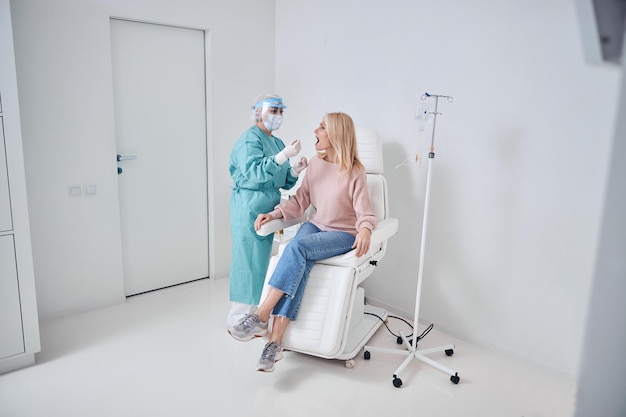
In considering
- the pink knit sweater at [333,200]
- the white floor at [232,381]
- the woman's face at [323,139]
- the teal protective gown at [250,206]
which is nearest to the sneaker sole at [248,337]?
the white floor at [232,381]

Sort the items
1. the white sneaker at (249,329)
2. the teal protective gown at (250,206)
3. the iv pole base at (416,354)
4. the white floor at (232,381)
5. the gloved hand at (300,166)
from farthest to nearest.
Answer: the gloved hand at (300,166) < the teal protective gown at (250,206) < the iv pole base at (416,354) < the white sneaker at (249,329) < the white floor at (232,381)

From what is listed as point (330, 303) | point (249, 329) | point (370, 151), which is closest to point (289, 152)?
point (370, 151)

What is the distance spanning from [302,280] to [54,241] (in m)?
1.72

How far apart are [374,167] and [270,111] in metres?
0.70

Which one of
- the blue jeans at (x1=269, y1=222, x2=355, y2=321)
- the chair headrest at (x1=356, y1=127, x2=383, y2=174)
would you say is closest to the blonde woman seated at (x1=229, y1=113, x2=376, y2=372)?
the blue jeans at (x1=269, y1=222, x2=355, y2=321)

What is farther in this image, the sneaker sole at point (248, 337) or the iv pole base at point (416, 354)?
the iv pole base at point (416, 354)

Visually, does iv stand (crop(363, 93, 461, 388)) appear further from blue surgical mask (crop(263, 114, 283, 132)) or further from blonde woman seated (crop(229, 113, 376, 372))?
blue surgical mask (crop(263, 114, 283, 132))

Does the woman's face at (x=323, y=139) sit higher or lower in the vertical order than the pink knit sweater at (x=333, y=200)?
higher

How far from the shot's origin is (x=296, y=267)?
232 cm

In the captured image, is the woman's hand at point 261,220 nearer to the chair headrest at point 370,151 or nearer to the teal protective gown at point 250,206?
the teal protective gown at point 250,206

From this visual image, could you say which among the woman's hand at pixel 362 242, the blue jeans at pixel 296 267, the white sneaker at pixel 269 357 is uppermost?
the woman's hand at pixel 362 242

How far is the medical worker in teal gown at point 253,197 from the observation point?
2652 millimetres

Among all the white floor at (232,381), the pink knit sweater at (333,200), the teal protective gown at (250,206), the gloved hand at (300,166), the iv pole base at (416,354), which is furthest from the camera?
the gloved hand at (300,166)

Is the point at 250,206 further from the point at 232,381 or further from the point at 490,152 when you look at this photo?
the point at 490,152
